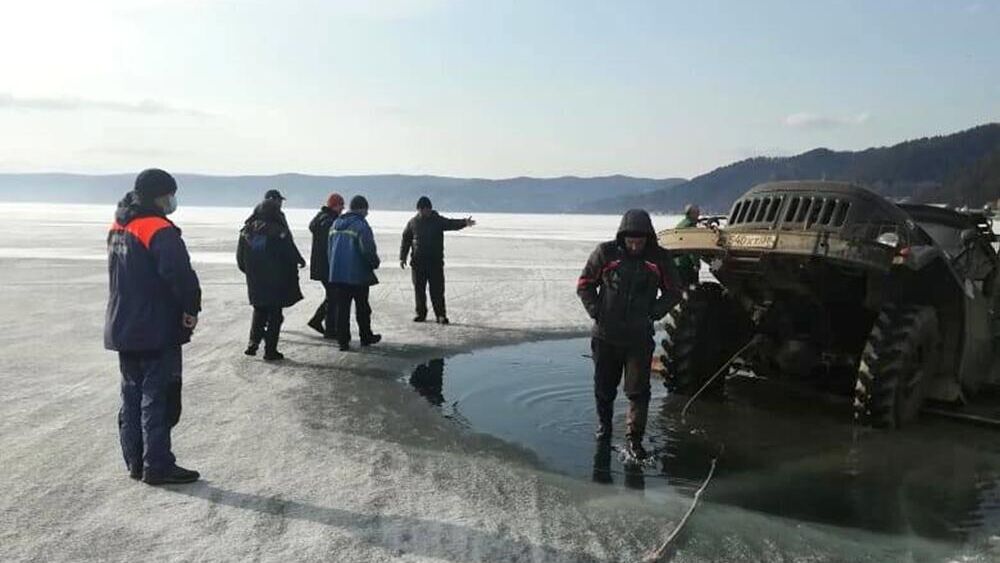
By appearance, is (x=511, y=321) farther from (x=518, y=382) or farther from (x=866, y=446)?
(x=866, y=446)

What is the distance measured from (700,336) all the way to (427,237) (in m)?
4.61

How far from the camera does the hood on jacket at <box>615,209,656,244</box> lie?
5.31 metres

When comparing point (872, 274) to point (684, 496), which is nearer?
point (684, 496)

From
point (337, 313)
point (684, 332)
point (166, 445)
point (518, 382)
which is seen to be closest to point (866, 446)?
point (684, 332)

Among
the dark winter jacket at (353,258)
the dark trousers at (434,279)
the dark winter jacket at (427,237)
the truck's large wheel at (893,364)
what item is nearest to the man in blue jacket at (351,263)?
the dark winter jacket at (353,258)

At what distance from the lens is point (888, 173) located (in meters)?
155

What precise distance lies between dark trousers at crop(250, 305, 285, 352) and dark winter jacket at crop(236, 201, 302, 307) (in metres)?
0.11

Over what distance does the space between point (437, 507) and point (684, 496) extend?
1.42 meters

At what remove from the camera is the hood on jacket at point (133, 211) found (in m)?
4.49

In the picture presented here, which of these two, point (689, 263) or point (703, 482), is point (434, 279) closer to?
point (689, 263)

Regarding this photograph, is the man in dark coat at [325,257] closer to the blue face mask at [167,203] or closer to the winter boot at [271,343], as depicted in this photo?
the winter boot at [271,343]

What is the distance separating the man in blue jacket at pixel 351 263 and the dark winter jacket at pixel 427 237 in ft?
5.56

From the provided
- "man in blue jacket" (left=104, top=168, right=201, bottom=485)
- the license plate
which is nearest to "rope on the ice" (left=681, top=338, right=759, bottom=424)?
the license plate

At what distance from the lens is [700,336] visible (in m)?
7.29
